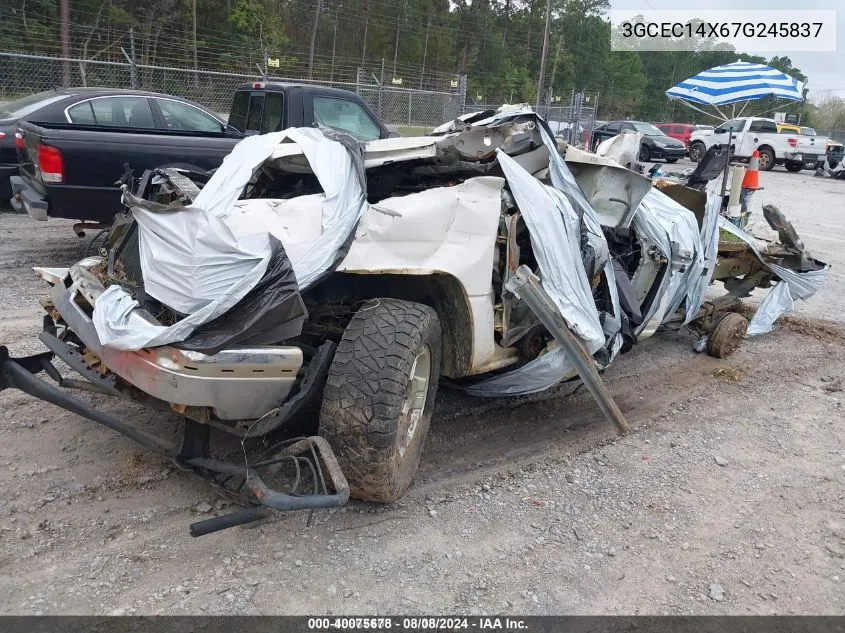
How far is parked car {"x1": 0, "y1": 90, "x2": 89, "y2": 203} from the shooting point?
25.3 feet

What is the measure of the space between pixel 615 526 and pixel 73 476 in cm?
263

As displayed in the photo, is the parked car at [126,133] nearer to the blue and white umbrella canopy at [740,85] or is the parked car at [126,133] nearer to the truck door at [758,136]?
the blue and white umbrella canopy at [740,85]

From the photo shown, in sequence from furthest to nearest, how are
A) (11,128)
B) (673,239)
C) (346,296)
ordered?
1. (11,128)
2. (673,239)
3. (346,296)

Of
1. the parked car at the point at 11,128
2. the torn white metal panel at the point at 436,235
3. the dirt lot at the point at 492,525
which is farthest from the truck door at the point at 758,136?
the torn white metal panel at the point at 436,235

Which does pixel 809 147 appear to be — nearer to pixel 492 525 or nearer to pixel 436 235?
pixel 436 235

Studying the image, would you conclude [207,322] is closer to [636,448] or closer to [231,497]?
[231,497]


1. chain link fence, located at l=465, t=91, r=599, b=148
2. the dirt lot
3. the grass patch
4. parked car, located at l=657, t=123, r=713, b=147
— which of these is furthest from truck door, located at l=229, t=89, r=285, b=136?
parked car, located at l=657, t=123, r=713, b=147

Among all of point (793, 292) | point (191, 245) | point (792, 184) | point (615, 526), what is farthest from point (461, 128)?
point (792, 184)

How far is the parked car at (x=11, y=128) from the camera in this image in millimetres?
7711

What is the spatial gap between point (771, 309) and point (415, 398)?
442cm

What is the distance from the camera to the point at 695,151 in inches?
1165

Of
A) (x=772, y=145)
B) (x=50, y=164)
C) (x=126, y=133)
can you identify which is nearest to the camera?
(x=50, y=164)

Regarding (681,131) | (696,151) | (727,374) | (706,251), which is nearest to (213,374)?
(706,251)

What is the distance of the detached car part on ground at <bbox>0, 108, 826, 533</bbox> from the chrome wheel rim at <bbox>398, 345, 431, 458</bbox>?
0.03 ft
